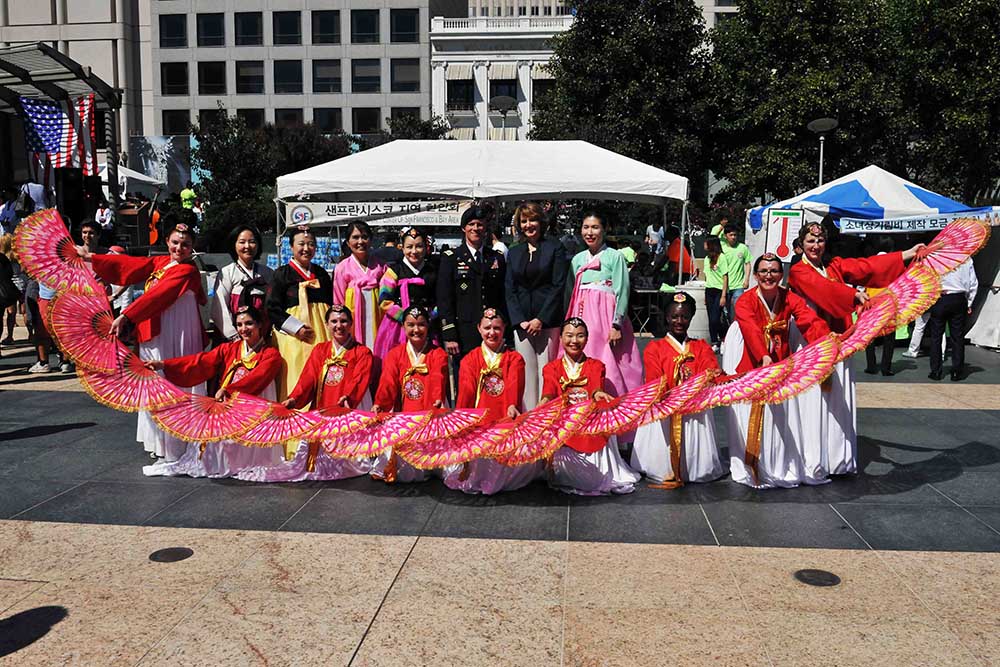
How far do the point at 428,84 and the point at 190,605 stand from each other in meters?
43.0

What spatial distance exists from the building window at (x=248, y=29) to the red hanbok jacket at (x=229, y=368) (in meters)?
44.3

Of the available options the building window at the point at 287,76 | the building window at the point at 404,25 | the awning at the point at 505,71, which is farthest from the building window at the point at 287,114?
the awning at the point at 505,71

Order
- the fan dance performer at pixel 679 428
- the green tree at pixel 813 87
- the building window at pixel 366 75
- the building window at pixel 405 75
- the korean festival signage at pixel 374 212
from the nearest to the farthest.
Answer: the fan dance performer at pixel 679 428
the korean festival signage at pixel 374 212
the green tree at pixel 813 87
the building window at pixel 405 75
the building window at pixel 366 75

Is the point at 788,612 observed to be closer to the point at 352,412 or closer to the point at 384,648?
the point at 384,648

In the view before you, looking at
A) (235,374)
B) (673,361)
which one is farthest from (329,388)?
(673,361)

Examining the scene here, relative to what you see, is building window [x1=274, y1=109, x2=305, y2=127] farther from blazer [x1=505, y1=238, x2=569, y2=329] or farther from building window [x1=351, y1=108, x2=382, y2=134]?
blazer [x1=505, y1=238, x2=569, y2=329]

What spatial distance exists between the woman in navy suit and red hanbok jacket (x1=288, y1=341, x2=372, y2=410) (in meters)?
1.13

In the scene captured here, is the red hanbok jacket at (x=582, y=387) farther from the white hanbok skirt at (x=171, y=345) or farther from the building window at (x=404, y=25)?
the building window at (x=404, y=25)

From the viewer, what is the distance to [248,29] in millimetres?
45906

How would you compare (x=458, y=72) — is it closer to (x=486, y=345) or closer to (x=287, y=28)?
(x=287, y=28)

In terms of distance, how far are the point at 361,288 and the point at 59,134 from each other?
857cm

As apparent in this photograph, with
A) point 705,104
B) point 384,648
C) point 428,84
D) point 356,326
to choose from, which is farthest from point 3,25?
point 384,648

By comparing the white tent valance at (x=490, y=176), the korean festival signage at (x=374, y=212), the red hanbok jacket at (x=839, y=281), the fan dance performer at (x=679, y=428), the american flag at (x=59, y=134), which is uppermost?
the american flag at (x=59, y=134)

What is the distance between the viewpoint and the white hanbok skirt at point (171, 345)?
5758 mm
